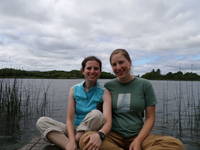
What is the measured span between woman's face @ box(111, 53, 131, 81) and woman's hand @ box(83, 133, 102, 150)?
2.79 feet

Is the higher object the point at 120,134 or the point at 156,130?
the point at 120,134

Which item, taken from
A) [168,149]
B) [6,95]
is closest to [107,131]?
[168,149]

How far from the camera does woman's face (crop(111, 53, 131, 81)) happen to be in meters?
2.89

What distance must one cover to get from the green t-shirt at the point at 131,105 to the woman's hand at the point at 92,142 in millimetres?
469

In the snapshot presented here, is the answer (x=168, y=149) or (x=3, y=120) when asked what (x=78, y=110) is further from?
(x=3, y=120)

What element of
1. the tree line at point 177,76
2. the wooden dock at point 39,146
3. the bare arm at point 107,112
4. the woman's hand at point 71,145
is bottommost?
the wooden dock at point 39,146

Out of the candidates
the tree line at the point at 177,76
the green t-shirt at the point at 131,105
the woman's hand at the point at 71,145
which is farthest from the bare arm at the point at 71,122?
the tree line at the point at 177,76

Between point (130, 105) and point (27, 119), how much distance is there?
6.22 m

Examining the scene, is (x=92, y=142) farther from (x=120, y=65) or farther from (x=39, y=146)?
(x=39, y=146)

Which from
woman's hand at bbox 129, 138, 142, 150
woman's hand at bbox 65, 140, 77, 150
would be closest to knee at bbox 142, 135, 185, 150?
woman's hand at bbox 129, 138, 142, 150

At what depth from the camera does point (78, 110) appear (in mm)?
3148

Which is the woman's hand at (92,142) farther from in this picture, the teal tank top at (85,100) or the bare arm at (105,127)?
the teal tank top at (85,100)

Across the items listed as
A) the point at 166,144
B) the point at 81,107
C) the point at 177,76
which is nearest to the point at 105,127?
the point at 81,107

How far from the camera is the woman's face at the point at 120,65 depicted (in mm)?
2887
